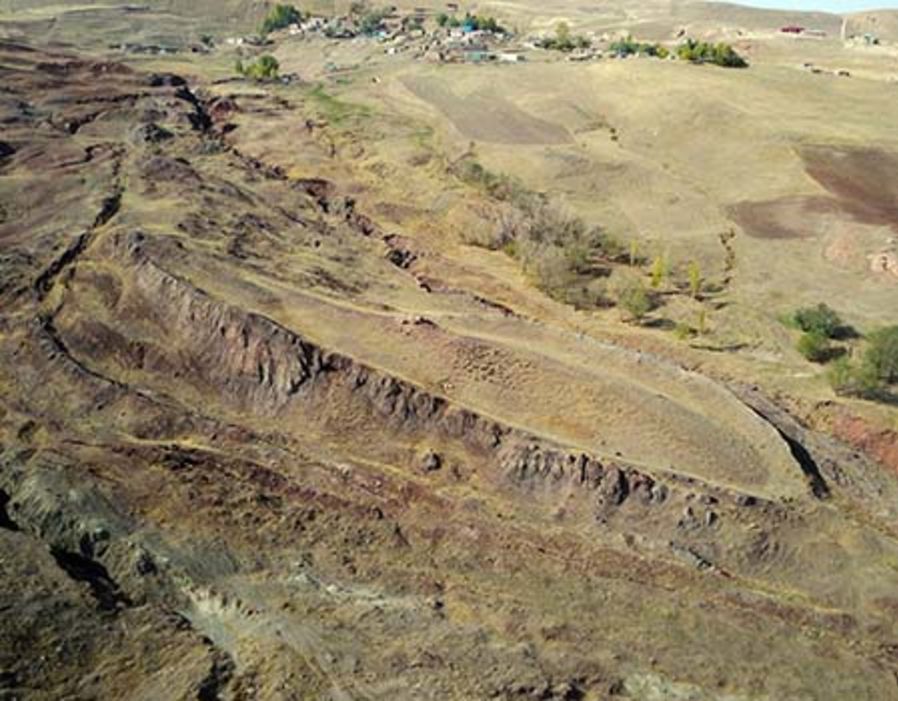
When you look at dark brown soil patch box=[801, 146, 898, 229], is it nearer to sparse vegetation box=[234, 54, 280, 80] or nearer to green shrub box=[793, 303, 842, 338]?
green shrub box=[793, 303, 842, 338]

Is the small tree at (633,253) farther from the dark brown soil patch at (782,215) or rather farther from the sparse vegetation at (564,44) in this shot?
the sparse vegetation at (564,44)

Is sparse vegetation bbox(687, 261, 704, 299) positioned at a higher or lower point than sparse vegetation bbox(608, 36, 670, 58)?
lower

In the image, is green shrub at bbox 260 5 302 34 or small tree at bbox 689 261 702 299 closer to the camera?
small tree at bbox 689 261 702 299

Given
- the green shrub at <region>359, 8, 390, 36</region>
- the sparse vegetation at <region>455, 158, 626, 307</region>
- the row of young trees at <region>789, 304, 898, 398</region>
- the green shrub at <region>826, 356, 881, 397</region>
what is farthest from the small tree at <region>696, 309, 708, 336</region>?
the green shrub at <region>359, 8, 390, 36</region>

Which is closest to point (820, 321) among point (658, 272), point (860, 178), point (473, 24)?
point (658, 272)

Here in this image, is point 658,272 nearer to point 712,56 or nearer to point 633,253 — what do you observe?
point 633,253

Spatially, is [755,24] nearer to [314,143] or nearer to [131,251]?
[314,143]

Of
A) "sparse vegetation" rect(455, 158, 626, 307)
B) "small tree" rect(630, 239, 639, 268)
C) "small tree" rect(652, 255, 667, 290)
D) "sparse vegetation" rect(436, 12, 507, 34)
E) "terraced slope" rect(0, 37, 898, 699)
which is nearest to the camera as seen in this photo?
"terraced slope" rect(0, 37, 898, 699)
